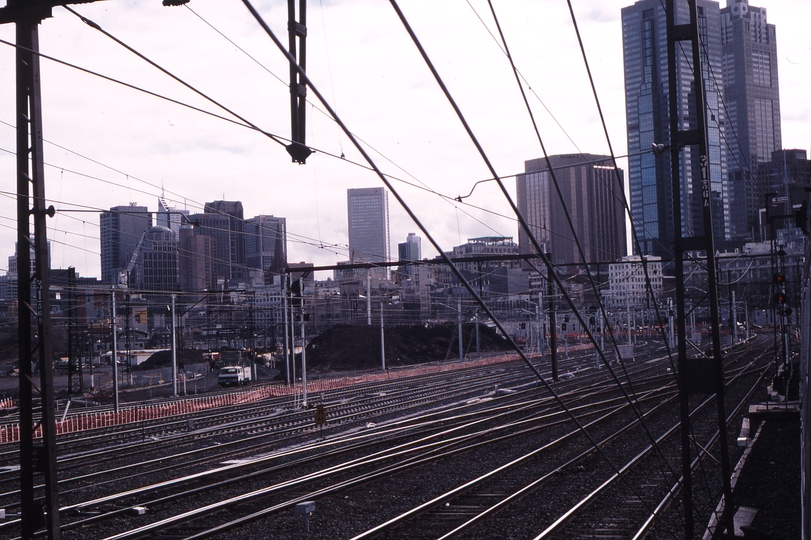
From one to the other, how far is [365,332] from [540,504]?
2107 inches

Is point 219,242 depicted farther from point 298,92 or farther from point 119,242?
point 298,92

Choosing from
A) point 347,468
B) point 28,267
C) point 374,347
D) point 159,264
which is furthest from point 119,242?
point 28,267

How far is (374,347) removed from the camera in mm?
63250

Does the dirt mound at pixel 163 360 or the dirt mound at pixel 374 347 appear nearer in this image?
the dirt mound at pixel 163 360

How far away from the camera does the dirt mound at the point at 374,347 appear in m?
61.1

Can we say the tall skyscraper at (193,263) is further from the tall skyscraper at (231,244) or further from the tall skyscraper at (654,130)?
the tall skyscraper at (654,130)

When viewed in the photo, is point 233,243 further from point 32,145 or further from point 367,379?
point 32,145

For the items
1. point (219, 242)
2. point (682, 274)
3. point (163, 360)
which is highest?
point (219, 242)

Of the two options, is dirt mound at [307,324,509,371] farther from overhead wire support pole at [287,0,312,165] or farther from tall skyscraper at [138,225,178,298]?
overhead wire support pole at [287,0,312,165]

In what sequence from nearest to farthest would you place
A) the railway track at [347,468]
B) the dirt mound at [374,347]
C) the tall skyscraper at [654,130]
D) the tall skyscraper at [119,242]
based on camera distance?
the railway track at [347,468] → the dirt mound at [374,347] → the tall skyscraper at [119,242] → the tall skyscraper at [654,130]

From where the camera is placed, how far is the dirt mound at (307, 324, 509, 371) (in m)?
61.1

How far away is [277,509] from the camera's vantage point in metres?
11.8

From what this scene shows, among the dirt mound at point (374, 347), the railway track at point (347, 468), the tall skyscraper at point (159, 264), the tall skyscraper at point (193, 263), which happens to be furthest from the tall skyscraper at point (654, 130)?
the railway track at point (347, 468)

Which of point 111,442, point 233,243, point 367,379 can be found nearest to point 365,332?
point 367,379
